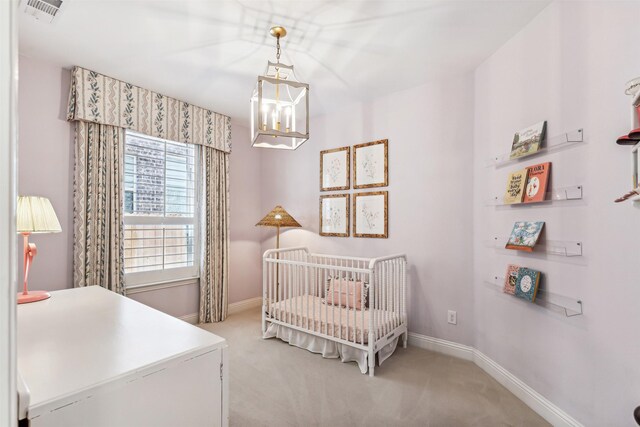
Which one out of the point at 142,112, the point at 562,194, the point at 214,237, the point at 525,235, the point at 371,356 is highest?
the point at 142,112

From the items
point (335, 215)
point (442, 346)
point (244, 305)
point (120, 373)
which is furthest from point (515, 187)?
point (244, 305)

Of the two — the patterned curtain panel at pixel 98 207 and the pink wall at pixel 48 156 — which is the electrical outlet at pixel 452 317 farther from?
the pink wall at pixel 48 156

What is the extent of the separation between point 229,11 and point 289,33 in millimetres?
405

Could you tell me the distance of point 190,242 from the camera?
3.63 metres

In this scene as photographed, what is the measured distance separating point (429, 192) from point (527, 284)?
117 cm

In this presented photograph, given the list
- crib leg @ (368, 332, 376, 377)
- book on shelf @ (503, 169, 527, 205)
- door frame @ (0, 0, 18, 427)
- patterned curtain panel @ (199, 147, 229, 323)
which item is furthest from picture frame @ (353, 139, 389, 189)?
door frame @ (0, 0, 18, 427)

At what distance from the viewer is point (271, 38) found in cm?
221

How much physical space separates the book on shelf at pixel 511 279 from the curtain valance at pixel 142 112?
3192mm

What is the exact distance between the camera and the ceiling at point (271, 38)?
1904mm

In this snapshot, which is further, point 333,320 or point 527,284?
point 333,320

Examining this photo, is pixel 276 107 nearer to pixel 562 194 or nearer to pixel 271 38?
pixel 271 38

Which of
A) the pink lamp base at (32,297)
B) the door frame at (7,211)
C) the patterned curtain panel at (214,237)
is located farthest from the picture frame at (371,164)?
the door frame at (7,211)

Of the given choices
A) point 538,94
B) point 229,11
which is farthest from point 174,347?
point 538,94

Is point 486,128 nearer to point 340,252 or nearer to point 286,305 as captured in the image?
point 340,252
